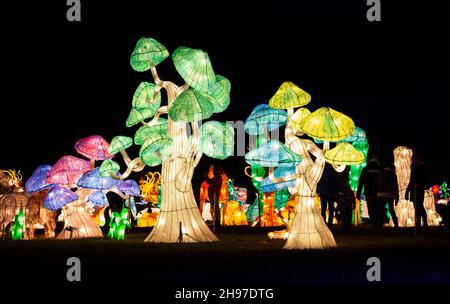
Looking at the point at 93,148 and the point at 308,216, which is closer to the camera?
the point at 308,216

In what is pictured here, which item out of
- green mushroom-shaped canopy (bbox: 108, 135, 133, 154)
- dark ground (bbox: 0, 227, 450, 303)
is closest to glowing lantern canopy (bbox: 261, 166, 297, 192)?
dark ground (bbox: 0, 227, 450, 303)

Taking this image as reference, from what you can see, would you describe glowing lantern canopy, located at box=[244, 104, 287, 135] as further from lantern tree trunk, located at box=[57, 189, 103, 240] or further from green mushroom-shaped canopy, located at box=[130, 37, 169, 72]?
lantern tree trunk, located at box=[57, 189, 103, 240]

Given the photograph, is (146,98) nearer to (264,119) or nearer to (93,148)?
(93,148)

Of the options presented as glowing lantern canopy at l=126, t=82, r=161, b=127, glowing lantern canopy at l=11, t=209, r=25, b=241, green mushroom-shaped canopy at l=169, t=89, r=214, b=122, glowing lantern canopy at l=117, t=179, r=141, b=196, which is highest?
glowing lantern canopy at l=126, t=82, r=161, b=127

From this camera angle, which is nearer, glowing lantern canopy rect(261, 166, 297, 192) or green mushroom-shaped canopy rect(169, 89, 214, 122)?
glowing lantern canopy rect(261, 166, 297, 192)

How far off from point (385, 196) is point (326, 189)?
1.90 m

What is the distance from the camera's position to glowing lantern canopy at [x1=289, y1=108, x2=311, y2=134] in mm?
15297

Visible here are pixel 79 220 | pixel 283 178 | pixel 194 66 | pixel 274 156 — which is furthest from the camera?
pixel 79 220

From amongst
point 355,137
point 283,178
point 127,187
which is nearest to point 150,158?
point 127,187

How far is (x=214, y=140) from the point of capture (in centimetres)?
1694

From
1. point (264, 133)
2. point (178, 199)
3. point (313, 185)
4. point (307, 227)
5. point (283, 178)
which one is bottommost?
point (307, 227)

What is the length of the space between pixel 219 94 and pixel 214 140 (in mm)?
1085

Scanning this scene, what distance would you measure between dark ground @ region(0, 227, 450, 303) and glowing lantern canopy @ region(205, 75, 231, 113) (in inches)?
125

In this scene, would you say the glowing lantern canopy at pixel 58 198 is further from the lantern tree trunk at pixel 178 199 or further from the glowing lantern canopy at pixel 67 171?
the lantern tree trunk at pixel 178 199
